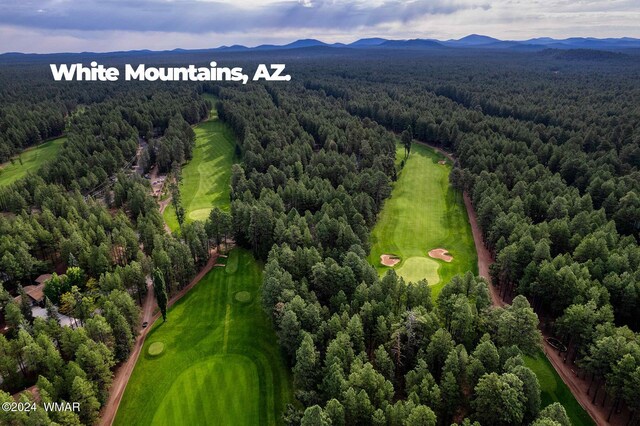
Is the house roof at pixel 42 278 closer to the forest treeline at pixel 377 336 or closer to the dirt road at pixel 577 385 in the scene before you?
the forest treeline at pixel 377 336

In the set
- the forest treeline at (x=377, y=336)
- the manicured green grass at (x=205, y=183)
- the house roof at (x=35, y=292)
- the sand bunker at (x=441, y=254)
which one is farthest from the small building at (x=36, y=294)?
the sand bunker at (x=441, y=254)

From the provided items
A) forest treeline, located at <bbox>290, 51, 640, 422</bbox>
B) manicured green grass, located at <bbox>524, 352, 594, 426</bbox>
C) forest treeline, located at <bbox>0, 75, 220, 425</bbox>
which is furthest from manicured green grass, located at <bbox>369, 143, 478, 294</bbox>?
forest treeline, located at <bbox>0, 75, 220, 425</bbox>

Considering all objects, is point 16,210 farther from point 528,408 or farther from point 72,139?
point 528,408

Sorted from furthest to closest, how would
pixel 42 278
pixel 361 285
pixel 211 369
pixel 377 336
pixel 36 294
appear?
pixel 42 278
pixel 36 294
pixel 361 285
pixel 211 369
pixel 377 336

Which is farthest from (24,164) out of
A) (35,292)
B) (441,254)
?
(441,254)

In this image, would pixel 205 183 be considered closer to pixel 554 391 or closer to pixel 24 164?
pixel 24 164

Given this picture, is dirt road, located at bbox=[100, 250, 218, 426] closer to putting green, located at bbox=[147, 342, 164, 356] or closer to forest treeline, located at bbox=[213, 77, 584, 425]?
putting green, located at bbox=[147, 342, 164, 356]
